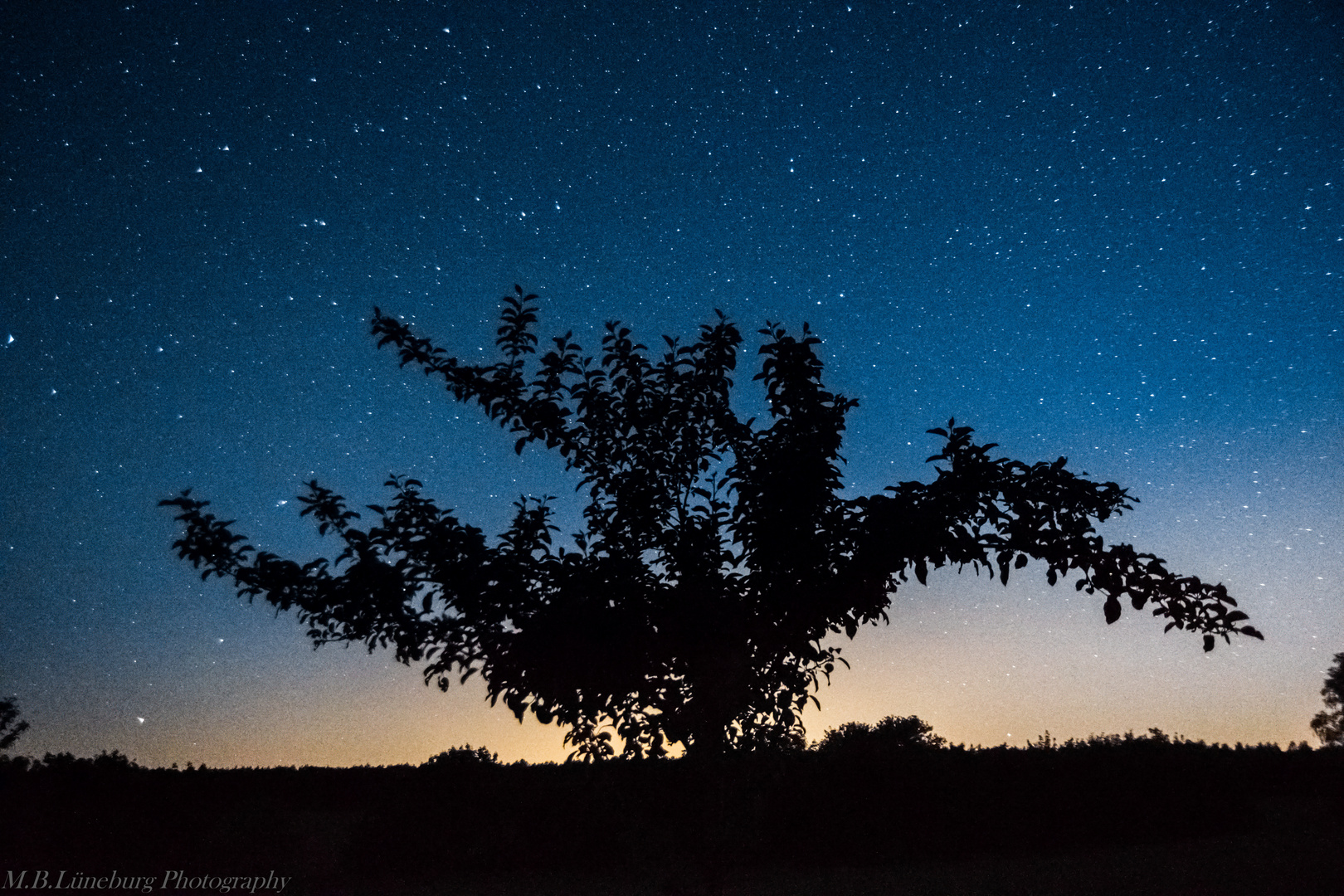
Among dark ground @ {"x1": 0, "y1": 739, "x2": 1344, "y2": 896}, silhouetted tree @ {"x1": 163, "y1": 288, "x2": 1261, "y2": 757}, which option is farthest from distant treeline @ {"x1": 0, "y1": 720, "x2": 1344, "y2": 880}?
silhouetted tree @ {"x1": 163, "y1": 288, "x2": 1261, "y2": 757}

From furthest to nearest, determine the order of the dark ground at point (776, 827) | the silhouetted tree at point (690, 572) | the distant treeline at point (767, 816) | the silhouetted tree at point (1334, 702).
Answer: the silhouetted tree at point (1334, 702), the distant treeline at point (767, 816), the dark ground at point (776, 827), the silhouetted tree at point (690, 572)

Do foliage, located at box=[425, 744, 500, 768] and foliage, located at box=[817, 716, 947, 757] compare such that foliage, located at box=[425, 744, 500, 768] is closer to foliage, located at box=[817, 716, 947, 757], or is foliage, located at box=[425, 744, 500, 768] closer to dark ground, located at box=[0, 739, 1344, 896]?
dark ground, located at box=[0, 739, 1344, 896]

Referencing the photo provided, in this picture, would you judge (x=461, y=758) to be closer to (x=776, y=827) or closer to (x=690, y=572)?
(x=776, y=827)

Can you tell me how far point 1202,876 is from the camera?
1334 cm

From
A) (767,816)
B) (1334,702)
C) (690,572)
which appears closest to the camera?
(690,572)

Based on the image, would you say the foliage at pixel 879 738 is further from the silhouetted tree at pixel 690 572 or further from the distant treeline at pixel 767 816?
the silhouetted tree at pixel 690 572

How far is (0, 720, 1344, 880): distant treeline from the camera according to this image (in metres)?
16.0

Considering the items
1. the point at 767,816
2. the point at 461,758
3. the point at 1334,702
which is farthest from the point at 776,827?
the point at 1334,702

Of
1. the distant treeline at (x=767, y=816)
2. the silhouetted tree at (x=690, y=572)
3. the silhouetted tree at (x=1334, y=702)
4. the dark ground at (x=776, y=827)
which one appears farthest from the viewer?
the silhouetted tree at (x=1334, y=702)

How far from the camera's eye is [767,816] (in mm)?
16141

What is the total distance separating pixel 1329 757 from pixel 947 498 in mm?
22172

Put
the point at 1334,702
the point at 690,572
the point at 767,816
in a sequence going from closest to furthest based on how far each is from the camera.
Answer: the point at 690,572, the point at 767,816, the point at 1334,702

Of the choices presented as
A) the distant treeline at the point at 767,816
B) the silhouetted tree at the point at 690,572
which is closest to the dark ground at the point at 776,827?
the distant treeline at the point at 767,816

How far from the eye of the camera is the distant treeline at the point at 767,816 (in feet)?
52.6
